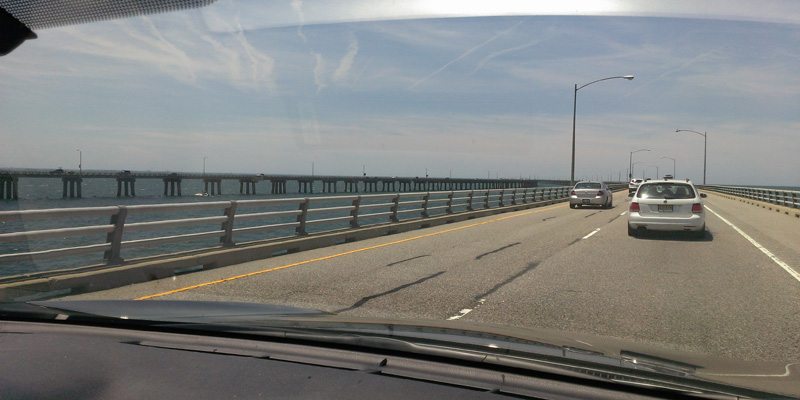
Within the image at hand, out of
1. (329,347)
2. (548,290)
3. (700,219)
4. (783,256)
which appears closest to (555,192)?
(700,219)

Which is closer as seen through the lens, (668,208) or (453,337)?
(453,337)

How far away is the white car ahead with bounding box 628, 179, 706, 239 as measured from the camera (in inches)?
631

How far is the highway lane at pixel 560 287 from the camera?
6.53 metres

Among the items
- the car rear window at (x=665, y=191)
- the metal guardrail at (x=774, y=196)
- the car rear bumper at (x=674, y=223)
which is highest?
the car rear window at (x=665, y=191)

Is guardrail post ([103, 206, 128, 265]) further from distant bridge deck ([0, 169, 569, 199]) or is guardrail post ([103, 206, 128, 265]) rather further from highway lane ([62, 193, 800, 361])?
distant bridge deck ([0, 169, 569, 199])

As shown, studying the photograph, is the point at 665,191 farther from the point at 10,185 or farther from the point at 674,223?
the point at 10,185

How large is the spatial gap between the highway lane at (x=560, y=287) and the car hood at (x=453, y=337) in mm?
2546

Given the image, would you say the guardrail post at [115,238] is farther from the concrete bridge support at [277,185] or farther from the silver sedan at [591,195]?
the concrete bridge support at [277,185]

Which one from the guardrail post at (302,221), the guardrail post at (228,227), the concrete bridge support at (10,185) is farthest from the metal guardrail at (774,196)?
the concrete bridge support at (10,185)

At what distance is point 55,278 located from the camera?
27.1 feet

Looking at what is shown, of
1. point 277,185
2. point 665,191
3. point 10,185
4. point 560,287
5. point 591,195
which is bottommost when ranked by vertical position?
point 277,185

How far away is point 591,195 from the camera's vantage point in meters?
33.9

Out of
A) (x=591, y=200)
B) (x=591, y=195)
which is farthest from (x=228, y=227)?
(x=591, y=195)

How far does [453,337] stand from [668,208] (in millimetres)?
14568
